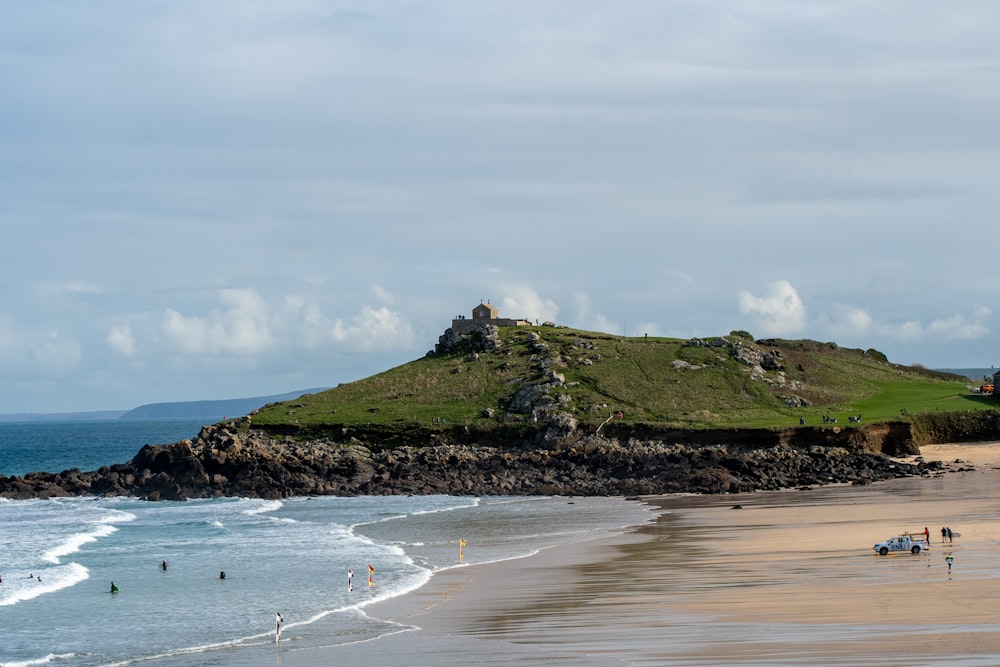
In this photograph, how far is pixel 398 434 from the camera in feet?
298

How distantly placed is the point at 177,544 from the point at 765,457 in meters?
38.9

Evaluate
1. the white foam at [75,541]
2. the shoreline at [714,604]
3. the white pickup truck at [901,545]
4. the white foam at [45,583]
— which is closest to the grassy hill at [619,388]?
the white foam at [75,541]

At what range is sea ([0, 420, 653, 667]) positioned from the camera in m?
33.5

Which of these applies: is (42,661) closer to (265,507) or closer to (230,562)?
(230,562)

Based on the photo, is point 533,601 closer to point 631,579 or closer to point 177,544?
point 631,579

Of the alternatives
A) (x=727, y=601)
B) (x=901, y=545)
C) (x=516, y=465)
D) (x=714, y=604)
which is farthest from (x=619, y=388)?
(x=714, y=604)

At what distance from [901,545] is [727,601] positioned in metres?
10.00

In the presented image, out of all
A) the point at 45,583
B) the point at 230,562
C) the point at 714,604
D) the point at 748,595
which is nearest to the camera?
the point at 714,604

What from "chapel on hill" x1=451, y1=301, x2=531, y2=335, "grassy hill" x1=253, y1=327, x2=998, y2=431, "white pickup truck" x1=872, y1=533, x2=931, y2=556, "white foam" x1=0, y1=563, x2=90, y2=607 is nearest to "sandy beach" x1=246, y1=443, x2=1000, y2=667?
"white pickup truck" x1=872, y1=533, x2=931, y2=556

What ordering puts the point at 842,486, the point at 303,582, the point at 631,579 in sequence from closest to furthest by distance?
the point at 631,579 → the point at 303,582 → the point at 842,486

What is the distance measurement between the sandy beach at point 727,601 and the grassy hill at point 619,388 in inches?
1488

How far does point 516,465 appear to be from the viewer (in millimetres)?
81188

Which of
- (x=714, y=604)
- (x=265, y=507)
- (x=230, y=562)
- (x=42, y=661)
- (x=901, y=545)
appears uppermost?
(x=265, y=507)

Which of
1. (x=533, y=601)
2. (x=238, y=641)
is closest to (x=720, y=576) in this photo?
(x=533, y=601)
